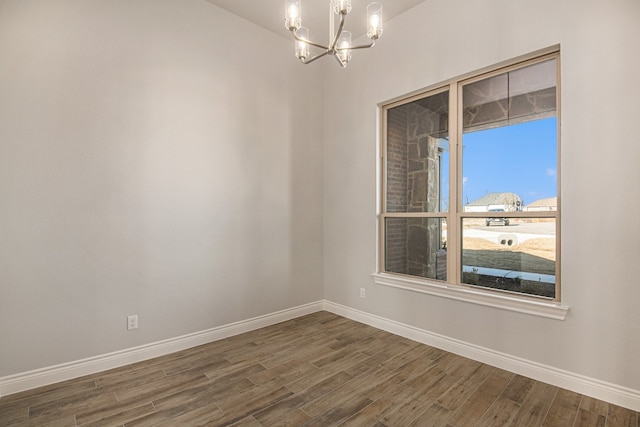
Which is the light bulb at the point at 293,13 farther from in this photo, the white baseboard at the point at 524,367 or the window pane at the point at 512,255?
the white baseboard at the point at 524,367

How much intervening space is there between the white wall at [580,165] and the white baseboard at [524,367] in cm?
4

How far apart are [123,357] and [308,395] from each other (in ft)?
5.26

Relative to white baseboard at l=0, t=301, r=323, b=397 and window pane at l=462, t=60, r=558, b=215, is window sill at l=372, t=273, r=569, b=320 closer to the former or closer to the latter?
window pane at l=462, t=60, r=558, b=215

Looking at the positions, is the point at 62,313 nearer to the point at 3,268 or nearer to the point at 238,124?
the point at 3,268

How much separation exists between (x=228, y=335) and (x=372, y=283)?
1639 millimetres

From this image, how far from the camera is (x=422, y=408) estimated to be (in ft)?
6.78

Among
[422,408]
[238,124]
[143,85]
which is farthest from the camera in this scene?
[238,124]

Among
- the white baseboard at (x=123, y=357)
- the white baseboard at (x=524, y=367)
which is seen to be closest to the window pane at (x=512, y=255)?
the white baseboard at (x=524, y=367)

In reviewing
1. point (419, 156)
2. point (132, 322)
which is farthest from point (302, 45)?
point (132, 322)

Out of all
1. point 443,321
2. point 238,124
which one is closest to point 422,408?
point 443,321

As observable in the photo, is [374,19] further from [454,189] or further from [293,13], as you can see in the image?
[454,189]

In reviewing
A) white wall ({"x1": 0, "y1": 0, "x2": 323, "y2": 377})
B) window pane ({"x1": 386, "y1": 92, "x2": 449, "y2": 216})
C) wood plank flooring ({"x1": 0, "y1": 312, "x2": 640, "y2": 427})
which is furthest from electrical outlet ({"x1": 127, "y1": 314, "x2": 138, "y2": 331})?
window pane ({"x1": 386, "y1": 92, "x2": 449, "y2": 216})

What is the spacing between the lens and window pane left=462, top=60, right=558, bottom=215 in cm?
244

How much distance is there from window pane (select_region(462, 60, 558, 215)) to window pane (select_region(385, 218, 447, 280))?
0.41 m
